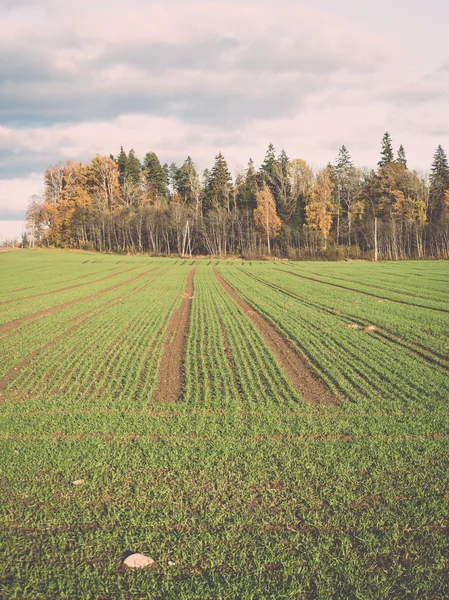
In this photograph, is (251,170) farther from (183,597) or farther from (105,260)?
(183,597)

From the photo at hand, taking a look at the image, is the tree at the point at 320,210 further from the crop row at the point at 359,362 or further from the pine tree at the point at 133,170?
the crop row at the point at 359,362

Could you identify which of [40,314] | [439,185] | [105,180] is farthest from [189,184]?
[40,314]

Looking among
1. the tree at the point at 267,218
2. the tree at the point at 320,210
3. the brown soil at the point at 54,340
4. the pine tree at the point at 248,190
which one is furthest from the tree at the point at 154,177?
the brown soil at the point at 54,340

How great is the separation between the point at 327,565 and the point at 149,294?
23.7 m

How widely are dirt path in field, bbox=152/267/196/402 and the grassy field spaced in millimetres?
73

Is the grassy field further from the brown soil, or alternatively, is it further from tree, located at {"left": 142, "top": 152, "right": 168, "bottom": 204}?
tree, located at {"left": 142, "top": 152, "right": 168, "bottom": 204}

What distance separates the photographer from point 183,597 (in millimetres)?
3820

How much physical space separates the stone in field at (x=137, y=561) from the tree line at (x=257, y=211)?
6826 cm

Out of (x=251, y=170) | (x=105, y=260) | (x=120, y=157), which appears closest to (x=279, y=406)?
(x=105, y=260)

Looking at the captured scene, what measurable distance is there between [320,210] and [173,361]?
228 feet

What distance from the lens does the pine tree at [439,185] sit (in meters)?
77.3

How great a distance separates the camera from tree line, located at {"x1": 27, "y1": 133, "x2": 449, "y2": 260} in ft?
246

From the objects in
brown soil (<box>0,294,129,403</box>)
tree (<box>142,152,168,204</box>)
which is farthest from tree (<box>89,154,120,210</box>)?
brown soil (<box>0,294,129,403</box>)

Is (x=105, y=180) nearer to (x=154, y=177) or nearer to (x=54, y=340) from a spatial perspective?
(x=154, y=177)
